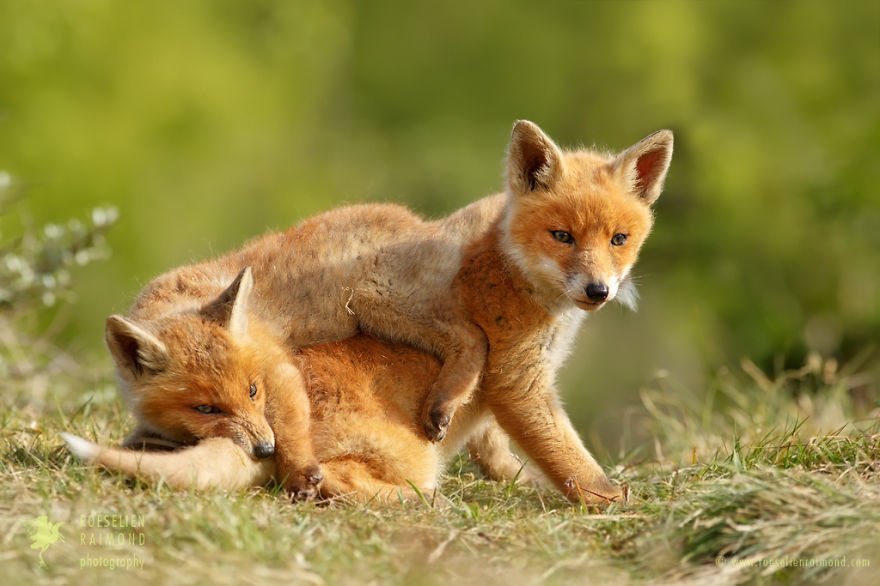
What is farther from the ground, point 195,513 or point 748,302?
point 195,513

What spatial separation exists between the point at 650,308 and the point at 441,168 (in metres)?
5.82

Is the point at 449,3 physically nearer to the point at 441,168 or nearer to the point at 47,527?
the point at 441,168

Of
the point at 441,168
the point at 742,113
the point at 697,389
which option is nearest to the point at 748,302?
the point at 697,389

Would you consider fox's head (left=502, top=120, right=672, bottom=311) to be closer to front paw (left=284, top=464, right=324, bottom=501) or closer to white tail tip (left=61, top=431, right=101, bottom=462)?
front paw (left=284, top=464, right=324, bottom=501)

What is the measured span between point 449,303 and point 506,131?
18.6 m

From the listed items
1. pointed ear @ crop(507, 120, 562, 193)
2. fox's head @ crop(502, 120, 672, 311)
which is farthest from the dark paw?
pointed ear @ crop(507, 120, 562, 193)

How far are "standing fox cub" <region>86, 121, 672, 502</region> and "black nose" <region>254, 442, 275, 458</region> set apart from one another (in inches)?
3.1

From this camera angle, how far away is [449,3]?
1106 inches

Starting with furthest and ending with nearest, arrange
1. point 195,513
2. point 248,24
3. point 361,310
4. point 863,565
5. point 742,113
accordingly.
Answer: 1. point 248,24
2. point 742,113
3. point 361,310
4. point 195,513
5. point 863,565


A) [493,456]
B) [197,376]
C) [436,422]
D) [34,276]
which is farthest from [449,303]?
[34,276]

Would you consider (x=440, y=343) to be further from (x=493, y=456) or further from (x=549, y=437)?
(x=493, y=456)

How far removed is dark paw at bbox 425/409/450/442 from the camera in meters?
6.13

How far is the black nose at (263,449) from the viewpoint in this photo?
18.0 feet

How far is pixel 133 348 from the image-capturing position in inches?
225
